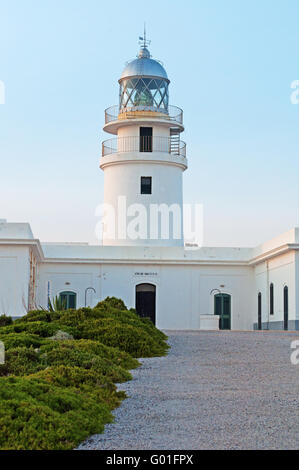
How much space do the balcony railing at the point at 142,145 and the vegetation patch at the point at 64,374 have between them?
18029mm

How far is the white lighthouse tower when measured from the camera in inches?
1329

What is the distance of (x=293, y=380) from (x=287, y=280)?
57.2 ft

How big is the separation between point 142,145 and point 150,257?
16.1 ft

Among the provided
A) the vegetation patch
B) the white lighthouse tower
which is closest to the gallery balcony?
the white lighthouse tower

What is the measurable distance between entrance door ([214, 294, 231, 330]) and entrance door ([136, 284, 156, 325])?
2660 mm

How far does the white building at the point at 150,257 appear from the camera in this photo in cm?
3325

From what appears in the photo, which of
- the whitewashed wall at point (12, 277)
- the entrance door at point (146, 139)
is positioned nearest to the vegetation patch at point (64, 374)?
the whitewashed wall at point (12, 277)

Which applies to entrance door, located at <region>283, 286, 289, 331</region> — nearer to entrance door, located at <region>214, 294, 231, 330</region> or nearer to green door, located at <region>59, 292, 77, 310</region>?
entrance door, located at <region>214, 294, 231, 330</region>

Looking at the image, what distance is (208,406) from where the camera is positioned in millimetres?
8648

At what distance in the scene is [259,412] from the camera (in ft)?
27.2

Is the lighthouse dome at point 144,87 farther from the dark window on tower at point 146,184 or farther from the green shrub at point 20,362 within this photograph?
the green shrub at point 20,362

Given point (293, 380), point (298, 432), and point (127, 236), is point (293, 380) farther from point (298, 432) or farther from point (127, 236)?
point (127, 236)
